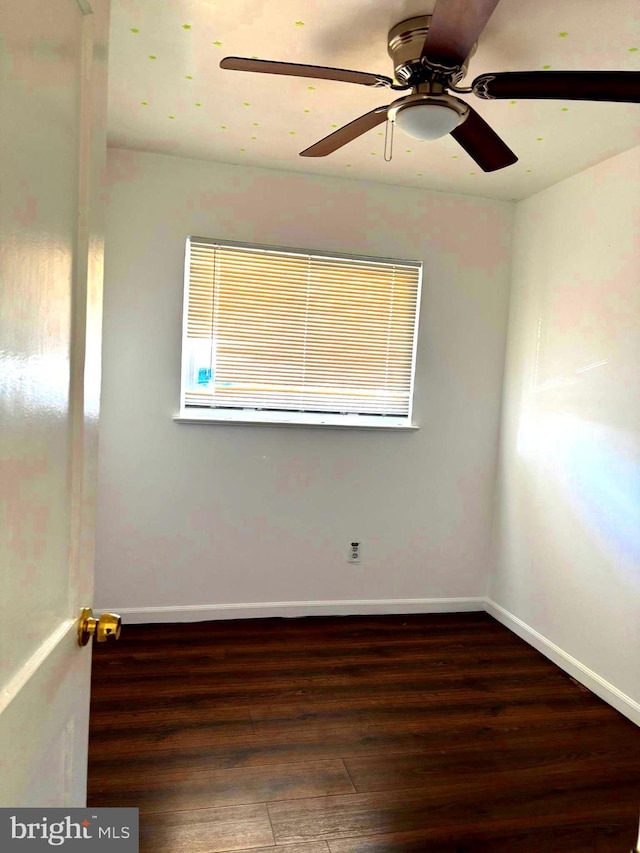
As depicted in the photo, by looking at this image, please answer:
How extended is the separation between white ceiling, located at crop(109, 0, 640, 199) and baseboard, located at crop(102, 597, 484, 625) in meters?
2.48

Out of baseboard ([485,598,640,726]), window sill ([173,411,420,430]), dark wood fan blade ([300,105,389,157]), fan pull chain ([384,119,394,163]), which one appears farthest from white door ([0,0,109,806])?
baseboard ([485,598,640,726])

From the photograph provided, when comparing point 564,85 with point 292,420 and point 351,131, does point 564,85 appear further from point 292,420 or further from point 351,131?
point 292,420

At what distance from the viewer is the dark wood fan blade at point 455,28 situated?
4.24 ft

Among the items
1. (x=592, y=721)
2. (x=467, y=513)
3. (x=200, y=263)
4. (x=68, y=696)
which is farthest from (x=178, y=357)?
(x=592, y=721)

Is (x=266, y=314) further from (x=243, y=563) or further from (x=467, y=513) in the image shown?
(x=467, y=513)

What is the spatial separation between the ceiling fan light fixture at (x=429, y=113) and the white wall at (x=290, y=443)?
1617mm

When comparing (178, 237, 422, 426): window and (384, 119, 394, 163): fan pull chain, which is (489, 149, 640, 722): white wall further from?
(384, 119, 394, 163): fan pull chain

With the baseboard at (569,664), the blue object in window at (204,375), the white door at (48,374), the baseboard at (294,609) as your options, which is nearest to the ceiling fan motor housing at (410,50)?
the white door at (48,374)

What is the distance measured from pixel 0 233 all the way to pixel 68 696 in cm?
77

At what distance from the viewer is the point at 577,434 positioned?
2984 mm

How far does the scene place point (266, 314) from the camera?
335cm

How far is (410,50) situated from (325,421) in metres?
2.00

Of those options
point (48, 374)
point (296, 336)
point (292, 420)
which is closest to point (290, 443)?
point (292, 420)

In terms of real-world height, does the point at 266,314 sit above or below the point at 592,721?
above
